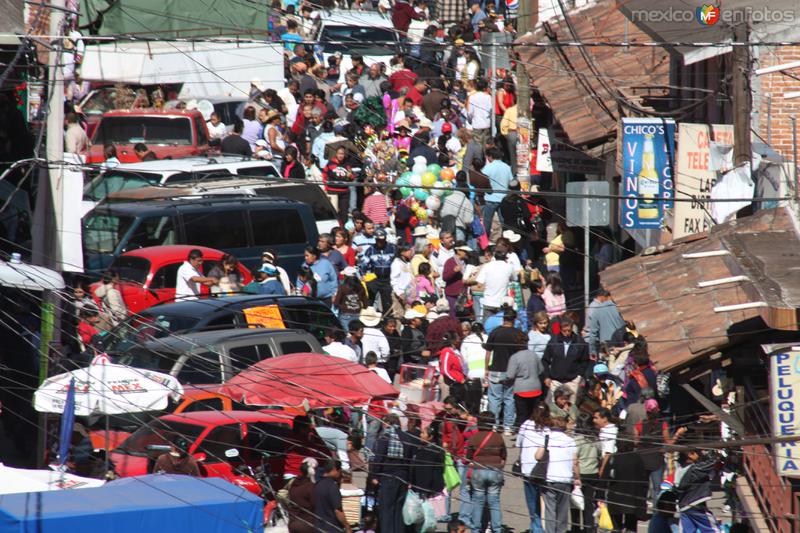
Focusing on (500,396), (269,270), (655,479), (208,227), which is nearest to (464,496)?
(655,479)

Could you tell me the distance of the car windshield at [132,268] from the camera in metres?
19.5

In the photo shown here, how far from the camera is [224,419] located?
13.6 meters

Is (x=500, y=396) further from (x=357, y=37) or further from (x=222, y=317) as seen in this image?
(x=357, y=37)

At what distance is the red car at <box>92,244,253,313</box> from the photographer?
63.0ft

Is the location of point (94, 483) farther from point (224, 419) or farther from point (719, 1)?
point (719, 1)

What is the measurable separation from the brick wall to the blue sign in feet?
5.03

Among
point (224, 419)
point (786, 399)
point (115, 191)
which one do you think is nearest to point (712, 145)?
point (786, 399)

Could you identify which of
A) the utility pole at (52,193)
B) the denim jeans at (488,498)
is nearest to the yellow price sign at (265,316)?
the utility pole at (52,193)

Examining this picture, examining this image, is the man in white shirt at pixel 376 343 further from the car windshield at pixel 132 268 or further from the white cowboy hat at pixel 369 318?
the car windshield at pixel 132 268

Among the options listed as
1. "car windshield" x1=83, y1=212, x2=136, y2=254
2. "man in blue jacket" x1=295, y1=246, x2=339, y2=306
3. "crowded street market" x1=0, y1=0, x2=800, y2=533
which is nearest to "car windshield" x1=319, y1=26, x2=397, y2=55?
"crowded street market" x1=0, y1=0, x2=800, y2=533

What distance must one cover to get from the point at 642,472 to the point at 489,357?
13.3 feet

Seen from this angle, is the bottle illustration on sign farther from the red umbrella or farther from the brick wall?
the red umbrella

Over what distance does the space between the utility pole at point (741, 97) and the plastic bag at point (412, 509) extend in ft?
17.4

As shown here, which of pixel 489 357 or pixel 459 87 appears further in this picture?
pixel 459 87
